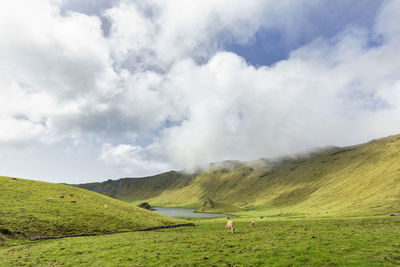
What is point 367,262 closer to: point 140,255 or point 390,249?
point 390,249

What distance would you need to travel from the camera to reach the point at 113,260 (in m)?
25.4

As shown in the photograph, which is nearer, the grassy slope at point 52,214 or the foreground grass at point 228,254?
the foreground grass at point 228,254

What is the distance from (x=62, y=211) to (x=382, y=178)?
191 meters

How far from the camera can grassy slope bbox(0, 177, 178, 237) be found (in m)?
46.6

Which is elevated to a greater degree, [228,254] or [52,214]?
[52,214]

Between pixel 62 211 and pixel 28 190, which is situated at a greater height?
pixel 28 190

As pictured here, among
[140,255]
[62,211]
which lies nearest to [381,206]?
[140,255]

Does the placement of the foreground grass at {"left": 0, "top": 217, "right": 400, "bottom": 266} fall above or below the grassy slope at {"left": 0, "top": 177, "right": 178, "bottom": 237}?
below

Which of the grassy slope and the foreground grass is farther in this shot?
the grassy slope

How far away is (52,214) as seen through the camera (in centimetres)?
5441

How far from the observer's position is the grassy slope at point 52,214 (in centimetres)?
4662

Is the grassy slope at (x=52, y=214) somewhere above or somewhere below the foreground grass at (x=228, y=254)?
above

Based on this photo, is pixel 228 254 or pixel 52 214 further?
pixel 52 214

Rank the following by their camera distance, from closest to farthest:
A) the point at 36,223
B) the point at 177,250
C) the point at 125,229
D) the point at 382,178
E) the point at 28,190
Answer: the point at 177,250 → the point at 36,223 → the point at 125,229 → the point at 28,190 → the point at 382,178
